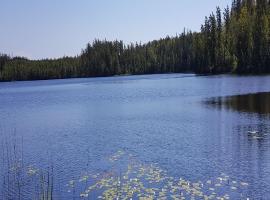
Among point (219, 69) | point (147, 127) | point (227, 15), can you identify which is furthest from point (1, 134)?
point (227, 15)

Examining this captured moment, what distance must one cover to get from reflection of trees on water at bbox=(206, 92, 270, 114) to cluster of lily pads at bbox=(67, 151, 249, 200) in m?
25.6

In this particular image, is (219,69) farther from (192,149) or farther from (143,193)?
(143,193)

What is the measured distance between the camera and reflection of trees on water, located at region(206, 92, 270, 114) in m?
47.6

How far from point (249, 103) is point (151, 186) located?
35.6 metres

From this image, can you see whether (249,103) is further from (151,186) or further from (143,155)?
(151,186)

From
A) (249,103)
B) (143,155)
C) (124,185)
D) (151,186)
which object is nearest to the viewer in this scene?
(151,186)

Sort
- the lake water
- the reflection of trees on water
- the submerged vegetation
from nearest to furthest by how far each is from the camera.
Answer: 1. the submerged vegetation
2. the lake water
3. the reflection of trees on water

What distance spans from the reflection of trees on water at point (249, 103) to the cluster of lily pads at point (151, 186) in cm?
2556

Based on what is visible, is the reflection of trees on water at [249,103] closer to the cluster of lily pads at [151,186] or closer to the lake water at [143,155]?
the lake water at [143,155]

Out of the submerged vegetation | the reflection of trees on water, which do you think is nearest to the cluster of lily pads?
the submerged vegetation

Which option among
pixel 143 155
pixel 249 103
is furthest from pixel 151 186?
pixel 249 103

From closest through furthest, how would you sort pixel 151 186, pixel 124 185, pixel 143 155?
pixel 151 186
pixel 124 185
pixel 143 155

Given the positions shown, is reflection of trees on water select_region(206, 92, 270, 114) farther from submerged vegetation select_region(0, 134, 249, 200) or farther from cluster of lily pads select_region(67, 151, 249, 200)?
cluster of lily pads select_region(67, 151, 249, 200)

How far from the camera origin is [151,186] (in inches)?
819
